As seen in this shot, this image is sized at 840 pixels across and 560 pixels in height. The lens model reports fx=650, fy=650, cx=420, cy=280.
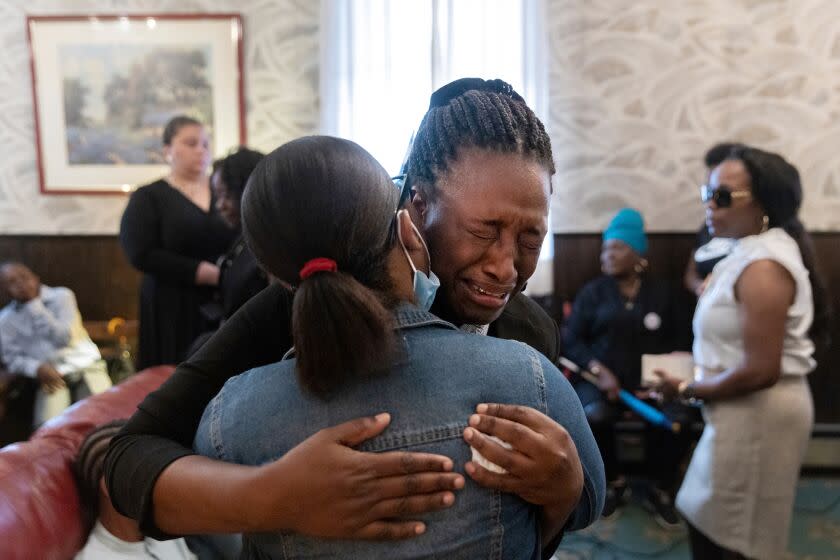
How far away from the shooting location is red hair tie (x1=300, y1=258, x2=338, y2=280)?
0.68m

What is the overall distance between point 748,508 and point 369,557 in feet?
5.03

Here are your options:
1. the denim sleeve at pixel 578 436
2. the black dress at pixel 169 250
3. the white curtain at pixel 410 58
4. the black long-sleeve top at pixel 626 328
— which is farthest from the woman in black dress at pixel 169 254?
the denim sleeve at pixel 578 436

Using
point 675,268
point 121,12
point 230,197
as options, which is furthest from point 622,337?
point 121,12

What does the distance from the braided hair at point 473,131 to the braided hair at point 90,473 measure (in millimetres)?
966

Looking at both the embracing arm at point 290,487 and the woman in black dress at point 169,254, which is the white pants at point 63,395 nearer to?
the woman in black dress at point 169,254

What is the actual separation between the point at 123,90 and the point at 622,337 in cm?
308

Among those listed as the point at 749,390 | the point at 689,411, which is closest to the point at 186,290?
the point at 749,390

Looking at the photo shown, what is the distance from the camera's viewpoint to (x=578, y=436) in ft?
2.49

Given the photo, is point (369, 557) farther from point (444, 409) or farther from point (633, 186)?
point (633, 186)

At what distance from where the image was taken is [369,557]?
70cm

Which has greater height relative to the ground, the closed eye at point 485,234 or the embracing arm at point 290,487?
the closed eye at point 485,234

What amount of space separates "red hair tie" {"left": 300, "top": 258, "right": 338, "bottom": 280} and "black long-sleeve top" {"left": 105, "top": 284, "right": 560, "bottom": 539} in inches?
9.5

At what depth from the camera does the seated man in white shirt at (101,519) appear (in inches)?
55.4

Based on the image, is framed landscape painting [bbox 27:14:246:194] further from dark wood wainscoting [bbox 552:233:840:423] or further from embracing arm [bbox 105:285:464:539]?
embracing arm [bbox 105:285:464:539]
